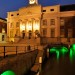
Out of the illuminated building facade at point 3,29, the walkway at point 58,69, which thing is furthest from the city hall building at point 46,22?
the walkway at point 58,69

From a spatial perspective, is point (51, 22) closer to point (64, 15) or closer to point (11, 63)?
point (64, 15)

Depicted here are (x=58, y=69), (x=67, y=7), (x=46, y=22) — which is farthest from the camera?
(x=67, y=7)

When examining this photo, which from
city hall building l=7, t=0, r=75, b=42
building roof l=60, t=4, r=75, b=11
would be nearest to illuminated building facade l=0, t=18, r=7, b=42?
city hall building l=7, t=0, r=75, b=42

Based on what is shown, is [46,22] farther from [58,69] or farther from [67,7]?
[58,69]

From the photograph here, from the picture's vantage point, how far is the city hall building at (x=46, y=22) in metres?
56.9

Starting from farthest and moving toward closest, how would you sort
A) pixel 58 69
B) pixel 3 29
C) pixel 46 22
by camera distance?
pixel 3 29, pixel 46 22, pixel 58 69

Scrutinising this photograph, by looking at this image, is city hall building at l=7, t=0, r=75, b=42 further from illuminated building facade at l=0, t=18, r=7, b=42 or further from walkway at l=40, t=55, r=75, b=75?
walkway at l=40, t=55, r=75, b=75

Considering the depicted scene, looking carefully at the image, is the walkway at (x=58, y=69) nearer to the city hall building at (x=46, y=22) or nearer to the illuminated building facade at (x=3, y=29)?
the city hall building at (x=46, y=22)

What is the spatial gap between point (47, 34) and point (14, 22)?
48.2 ft

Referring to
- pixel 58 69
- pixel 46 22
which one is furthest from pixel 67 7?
pixel 58 69

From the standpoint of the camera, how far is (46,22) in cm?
5934

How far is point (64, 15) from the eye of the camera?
57.9 m

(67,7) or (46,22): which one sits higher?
(67,7)

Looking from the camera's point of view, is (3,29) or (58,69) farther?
(3,29)
